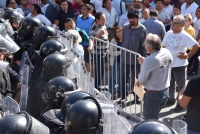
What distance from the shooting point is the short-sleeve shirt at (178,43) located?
6977 mm

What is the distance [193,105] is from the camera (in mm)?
4578

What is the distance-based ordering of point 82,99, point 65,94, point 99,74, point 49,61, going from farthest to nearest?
1. point 99,74
2. point 49,61
3. point 65,94
4. point 82,99

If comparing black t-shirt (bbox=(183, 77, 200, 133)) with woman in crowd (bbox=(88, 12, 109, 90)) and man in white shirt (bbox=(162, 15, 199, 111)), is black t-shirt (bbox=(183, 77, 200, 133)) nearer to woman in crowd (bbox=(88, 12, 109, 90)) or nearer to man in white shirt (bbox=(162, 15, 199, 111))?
man in white shirt (bbox=(162, 15, 199, 111))

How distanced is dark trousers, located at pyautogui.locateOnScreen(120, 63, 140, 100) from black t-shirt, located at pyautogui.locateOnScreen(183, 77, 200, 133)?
279 centimetres

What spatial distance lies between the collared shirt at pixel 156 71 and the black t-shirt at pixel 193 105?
3.66ft

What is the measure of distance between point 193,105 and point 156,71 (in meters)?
1.19

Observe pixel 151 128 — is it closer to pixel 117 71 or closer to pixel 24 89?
pixel 24 89

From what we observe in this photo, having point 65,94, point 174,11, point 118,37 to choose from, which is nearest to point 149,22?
point 118,37

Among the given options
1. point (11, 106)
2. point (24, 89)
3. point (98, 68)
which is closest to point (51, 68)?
point (24, 89)

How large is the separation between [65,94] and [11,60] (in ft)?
10.3

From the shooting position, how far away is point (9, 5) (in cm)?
1023

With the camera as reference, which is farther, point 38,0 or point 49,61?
point 38,0

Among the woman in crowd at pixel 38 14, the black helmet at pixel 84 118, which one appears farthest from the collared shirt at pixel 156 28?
the black helmet at pixel 84 118

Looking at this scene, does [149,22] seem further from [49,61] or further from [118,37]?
[49,61]
